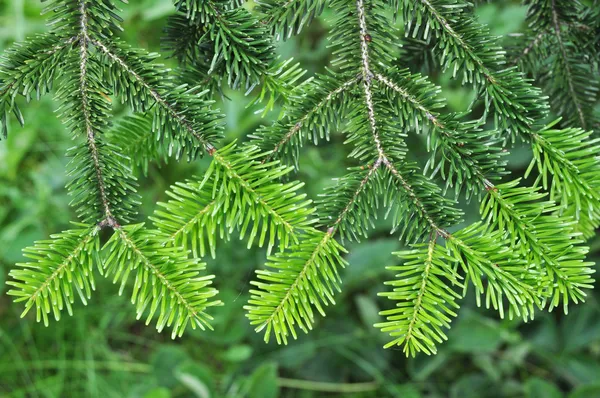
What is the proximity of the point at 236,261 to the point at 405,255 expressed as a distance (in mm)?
1397

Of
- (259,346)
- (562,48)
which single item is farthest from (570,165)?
(259,346)

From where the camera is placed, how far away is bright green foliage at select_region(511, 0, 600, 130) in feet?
2.57

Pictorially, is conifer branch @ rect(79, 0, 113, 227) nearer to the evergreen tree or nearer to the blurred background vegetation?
the evergreen tree

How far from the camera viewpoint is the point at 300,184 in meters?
0.61

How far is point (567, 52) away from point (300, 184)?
1.60 ft

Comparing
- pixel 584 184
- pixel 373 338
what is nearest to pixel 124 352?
pixel 373 338

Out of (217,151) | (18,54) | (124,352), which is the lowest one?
(124,352)

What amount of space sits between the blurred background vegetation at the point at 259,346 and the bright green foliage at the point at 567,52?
0.81 metres

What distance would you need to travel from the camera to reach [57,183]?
212cm

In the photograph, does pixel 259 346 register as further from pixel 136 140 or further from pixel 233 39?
pixel 233 39

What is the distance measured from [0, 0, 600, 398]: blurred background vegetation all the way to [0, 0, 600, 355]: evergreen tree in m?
1.00

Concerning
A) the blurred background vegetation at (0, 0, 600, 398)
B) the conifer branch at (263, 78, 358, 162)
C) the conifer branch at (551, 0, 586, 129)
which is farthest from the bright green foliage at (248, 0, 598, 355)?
the blurred background vegetation at (0, 0, 600, 398)

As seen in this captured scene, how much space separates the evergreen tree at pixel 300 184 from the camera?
2.00 feet

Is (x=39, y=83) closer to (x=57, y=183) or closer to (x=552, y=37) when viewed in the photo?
(x=552, y=37)
